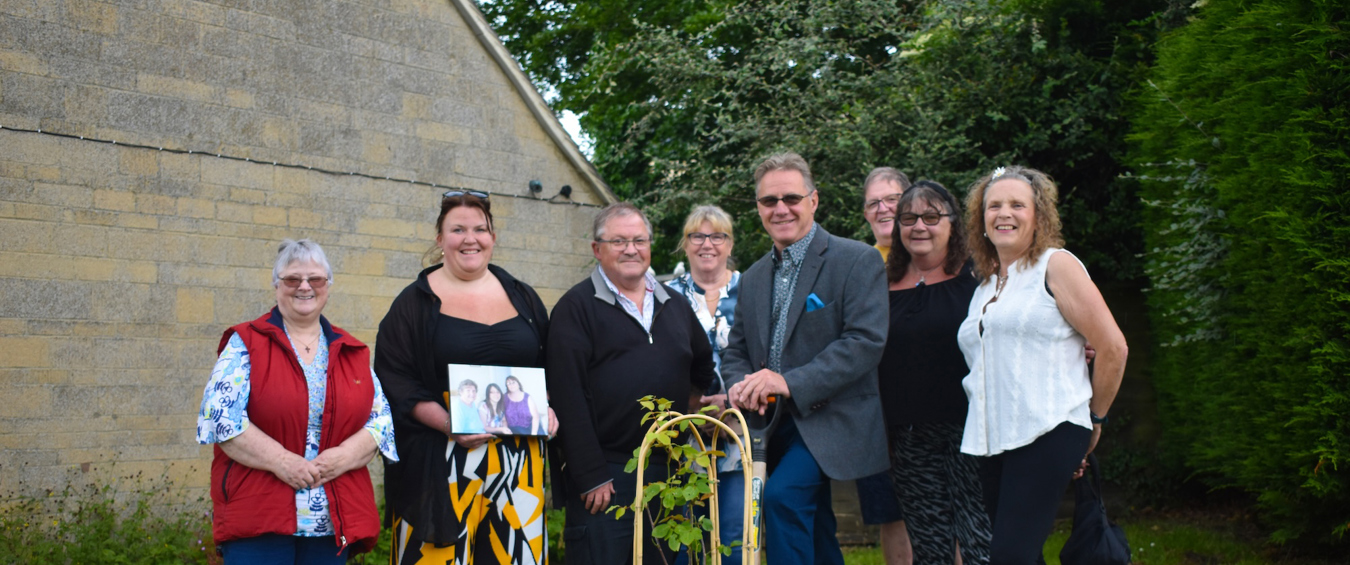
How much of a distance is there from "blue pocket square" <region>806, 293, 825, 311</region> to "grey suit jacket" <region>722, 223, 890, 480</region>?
0.5 inches

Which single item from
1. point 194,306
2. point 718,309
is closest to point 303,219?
point 194,306

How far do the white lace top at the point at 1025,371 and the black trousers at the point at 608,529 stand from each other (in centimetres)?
119

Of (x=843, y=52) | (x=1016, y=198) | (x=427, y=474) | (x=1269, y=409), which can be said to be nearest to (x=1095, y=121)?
(x=843, y=52)

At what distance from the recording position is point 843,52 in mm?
9078

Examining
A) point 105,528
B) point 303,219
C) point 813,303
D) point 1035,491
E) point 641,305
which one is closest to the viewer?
point 1035,491

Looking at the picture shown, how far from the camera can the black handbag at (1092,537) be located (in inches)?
126

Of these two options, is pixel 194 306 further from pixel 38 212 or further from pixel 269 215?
pixel 38 212

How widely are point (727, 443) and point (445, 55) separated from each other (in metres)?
5.30

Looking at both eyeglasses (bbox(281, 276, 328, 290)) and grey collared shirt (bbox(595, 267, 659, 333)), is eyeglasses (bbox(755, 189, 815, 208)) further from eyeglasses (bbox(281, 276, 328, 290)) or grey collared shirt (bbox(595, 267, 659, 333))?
eyeglasses (bbox(281, 276, 328, 290))

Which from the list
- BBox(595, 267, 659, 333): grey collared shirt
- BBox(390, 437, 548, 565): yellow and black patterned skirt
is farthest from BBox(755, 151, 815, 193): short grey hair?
BBox(390, 437, 548, 565): yellow and black patterned skirt

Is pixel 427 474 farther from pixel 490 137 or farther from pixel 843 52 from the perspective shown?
pixel 843 52

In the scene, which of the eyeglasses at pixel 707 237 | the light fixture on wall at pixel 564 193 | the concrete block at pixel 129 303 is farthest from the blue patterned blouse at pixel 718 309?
the light fixture on wall at pixel 564 193

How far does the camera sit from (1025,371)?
3242 mm

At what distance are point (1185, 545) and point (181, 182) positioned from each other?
7056mm
